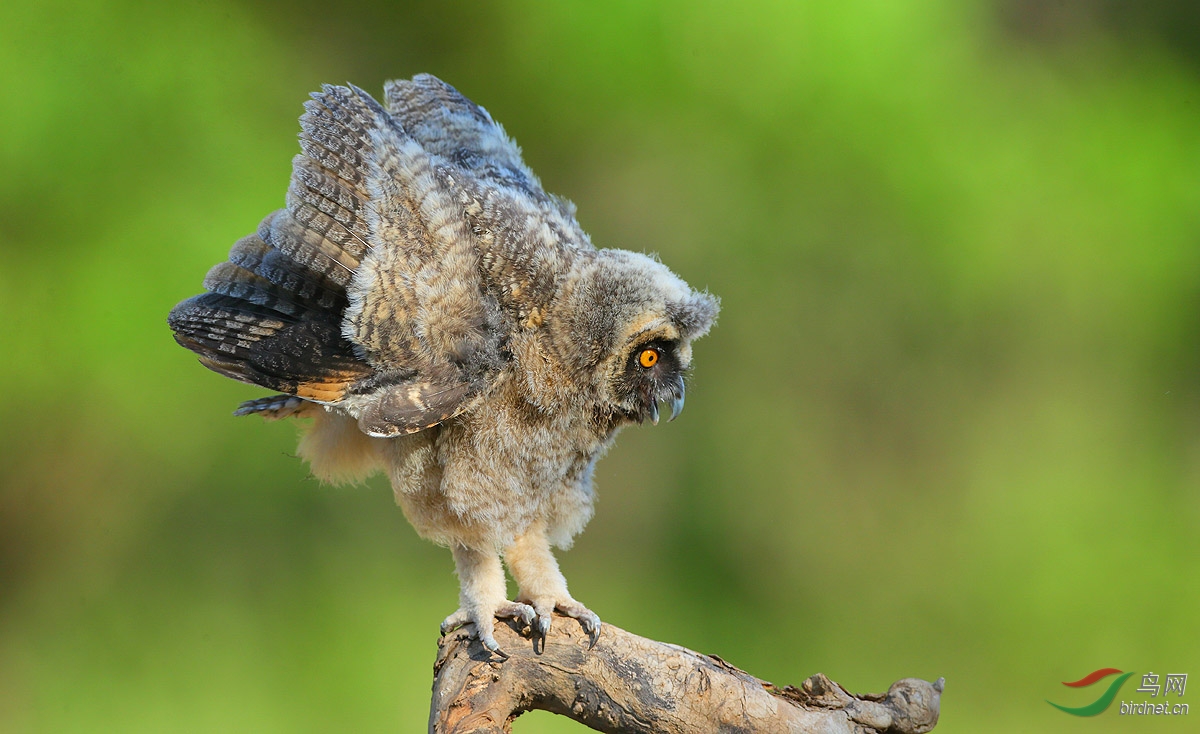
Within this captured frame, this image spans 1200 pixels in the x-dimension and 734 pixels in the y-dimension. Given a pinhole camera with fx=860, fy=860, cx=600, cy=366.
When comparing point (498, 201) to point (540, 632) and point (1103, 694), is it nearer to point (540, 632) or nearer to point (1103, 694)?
point (540, 632)

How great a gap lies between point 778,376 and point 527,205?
1.68 metres

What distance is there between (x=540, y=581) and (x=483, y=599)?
0.14m

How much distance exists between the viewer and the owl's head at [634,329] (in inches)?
65.0

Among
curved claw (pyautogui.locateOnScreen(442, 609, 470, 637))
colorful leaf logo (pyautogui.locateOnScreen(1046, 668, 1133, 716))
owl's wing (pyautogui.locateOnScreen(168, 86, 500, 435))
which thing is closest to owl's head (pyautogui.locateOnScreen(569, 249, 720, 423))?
owl's wing (pyautogui.locateOnScreen(168, 86, 500, 435))

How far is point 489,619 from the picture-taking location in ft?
5.68

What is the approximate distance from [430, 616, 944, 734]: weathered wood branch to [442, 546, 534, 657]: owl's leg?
2.4 inches

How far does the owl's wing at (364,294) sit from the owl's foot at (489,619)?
0.44 metres

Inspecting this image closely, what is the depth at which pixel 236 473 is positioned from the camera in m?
3.04

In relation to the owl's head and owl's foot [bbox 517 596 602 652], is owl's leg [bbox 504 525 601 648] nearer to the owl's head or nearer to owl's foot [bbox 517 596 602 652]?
owl's foot [bbox 517 596 602 652]

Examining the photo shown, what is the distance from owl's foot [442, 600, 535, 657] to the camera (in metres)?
1.69

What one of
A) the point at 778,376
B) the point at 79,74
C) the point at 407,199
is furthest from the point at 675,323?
the point at 79,74

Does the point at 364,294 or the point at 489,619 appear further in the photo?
the point at 489,619

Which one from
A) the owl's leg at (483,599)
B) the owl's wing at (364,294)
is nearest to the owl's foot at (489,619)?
the owl's leg at (483,599)

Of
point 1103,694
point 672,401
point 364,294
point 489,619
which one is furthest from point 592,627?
point 1103,694
